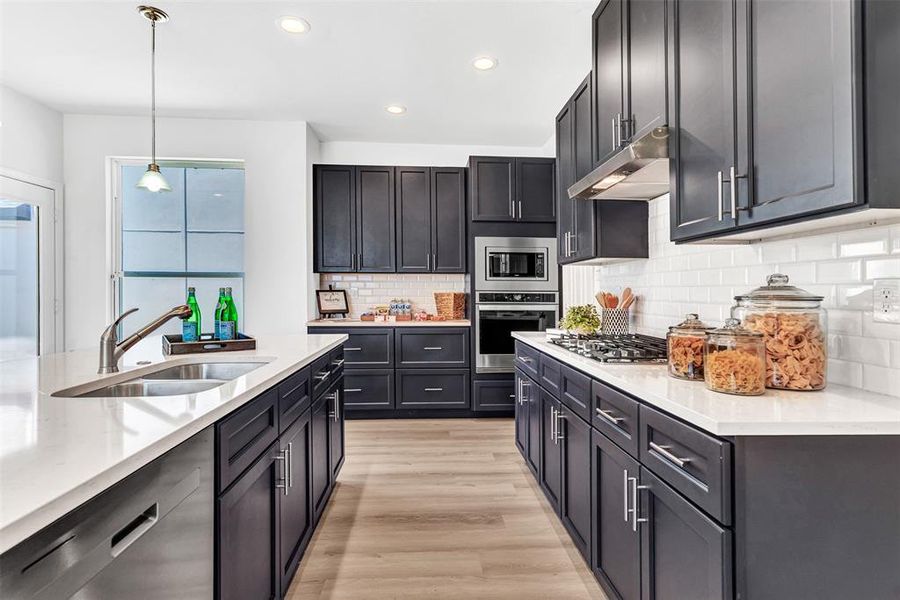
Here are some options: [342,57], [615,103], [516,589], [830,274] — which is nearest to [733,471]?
[830,274]

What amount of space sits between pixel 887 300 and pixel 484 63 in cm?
269

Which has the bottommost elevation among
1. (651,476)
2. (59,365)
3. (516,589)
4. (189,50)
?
(516,589)

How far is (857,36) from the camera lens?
0.98 m

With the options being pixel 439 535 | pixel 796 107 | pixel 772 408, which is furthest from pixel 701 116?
pixel 439 535

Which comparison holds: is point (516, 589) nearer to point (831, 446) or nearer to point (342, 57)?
point (831, 446)

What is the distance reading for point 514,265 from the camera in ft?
14.6

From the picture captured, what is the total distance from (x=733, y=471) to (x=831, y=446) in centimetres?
23

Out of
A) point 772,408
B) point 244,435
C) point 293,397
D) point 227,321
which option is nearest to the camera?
point 772,408

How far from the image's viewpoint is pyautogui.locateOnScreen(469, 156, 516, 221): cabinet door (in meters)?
4.48

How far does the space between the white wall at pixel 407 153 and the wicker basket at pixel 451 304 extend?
1.42 meters

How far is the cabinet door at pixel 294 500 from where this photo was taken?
169 centimetres

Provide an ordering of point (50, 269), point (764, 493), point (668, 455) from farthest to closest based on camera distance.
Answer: point (50, 269) → point (668, 455) → point (764, 493)

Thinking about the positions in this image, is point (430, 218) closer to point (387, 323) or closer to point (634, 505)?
point (387, 323)

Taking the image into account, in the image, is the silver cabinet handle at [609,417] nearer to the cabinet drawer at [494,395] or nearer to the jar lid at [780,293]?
the jar lid at [780,293]
